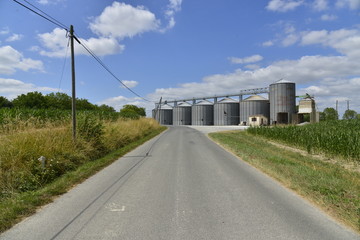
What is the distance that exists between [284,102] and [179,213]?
2128 inches

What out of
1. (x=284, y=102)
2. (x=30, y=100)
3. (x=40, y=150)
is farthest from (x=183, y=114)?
(x=40, y=150)

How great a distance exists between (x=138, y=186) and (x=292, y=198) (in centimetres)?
362

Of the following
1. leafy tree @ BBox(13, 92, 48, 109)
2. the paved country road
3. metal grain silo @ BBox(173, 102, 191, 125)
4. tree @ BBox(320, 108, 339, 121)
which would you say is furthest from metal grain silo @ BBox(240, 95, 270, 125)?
leafy tree @ BBox(13, 92, 48, 109)

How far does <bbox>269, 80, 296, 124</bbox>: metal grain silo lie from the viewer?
51938 mm

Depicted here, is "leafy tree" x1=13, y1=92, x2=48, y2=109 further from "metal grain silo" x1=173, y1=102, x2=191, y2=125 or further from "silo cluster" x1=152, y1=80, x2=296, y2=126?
"metal grain silo" x1=173, y1=102, x2=191, y2=125

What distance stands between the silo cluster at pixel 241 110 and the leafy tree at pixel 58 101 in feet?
104

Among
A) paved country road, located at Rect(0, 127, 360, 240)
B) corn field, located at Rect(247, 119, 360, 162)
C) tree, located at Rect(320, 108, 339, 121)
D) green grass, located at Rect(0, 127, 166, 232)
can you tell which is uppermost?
tree, located at Rect(320, 108, 339, 121)

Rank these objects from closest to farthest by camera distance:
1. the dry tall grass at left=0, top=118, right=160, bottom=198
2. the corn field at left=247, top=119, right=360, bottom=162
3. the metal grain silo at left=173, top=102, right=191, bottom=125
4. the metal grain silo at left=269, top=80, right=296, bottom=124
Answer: the dry tall grass at left=0, top=118, right=160, bottom=198 < the corn field at left=247, top=119, right=360, bottom=162 < the metal grain silo at left=269, top=80, right=296, bottom=124 < the metal grain silo at left=173, top=102, right=191, bottom=125

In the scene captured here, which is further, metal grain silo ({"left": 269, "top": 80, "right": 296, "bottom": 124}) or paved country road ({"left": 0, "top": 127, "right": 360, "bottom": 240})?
metal grain silo ({"left": 269, "top": 80, "right": 296, "bottom": 124})

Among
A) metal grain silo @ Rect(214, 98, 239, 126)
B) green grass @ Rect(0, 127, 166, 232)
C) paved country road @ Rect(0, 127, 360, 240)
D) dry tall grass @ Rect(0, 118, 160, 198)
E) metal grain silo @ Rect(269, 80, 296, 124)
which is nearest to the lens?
paved country road @ Rect(0, 127, 360, 240)

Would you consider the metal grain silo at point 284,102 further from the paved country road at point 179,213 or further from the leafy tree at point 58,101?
the leafy tree at point 58,101

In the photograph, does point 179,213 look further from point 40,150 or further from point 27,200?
point 40,150

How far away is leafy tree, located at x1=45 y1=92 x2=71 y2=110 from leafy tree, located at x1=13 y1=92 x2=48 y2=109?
14.0ft

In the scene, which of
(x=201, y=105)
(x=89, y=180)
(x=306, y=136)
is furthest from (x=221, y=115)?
(x=89, y=180)
